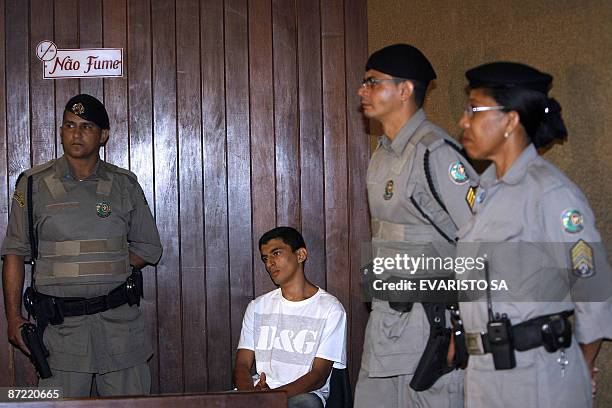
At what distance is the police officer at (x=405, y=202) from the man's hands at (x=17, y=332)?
178cm

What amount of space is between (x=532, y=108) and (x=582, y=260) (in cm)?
48

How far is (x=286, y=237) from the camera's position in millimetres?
4223

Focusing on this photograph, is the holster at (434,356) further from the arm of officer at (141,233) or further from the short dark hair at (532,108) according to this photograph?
the arm of officer at (141,233)

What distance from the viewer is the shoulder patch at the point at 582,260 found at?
242cm

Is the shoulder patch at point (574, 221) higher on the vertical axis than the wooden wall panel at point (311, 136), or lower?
lower

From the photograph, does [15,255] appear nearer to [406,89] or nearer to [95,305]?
[95,305]

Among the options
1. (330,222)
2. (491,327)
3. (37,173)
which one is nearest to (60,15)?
(37,173)

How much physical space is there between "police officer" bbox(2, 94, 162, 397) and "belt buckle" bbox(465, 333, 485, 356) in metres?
2.10

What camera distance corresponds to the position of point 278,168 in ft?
15.3

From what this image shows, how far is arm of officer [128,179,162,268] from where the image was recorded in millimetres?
4398

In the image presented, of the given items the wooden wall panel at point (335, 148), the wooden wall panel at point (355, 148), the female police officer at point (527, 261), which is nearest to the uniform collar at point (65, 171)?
the wooden wall panel at point (335, 148)

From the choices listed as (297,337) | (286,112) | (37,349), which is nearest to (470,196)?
(297,337)

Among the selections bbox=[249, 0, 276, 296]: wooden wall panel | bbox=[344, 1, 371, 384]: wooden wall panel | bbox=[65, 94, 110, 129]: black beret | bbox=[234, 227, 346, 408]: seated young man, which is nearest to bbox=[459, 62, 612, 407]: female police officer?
bbox=[234, 227, 346, 408]: seated young man

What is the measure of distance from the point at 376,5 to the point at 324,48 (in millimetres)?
354
